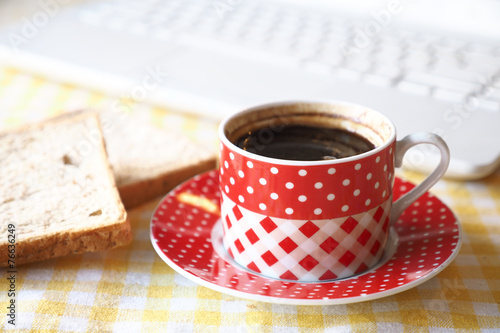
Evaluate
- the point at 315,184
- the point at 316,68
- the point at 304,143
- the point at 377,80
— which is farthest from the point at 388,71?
the point at 315,184

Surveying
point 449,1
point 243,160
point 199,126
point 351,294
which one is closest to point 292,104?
point 243,160

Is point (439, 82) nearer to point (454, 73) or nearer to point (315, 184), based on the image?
point (454, 73)

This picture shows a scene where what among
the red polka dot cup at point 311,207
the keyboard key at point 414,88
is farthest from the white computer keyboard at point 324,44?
the red polka dot cup at point 311,207

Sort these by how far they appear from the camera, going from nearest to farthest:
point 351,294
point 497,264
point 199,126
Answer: point 351,294 < point 497,264 < point 199,126

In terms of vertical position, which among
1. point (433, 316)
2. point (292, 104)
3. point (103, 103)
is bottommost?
point (103, 103)

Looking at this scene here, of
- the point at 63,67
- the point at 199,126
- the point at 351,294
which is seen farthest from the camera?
the point at 63,67

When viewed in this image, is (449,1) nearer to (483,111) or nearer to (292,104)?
(483,111)

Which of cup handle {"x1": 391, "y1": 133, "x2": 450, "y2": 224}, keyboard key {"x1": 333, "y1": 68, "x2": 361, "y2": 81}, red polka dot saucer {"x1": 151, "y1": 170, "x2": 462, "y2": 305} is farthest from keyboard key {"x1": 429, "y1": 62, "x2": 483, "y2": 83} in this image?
cup handle {"x1": 391, "y1": 133, "x2": 450, "y2": 224}
